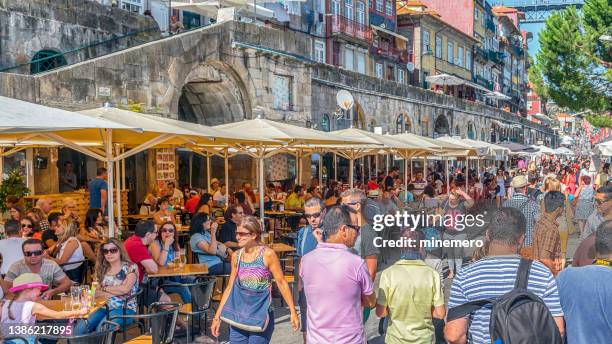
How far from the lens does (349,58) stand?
36156mm

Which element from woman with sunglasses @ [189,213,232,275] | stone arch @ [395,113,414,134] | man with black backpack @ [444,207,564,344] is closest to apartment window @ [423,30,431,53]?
stone arch @ [395,113,414,134]

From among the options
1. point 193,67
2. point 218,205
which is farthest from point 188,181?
point 218,205

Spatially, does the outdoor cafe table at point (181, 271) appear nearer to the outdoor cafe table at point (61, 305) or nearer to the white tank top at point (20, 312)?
the outdoor cafe table at point (61, 305)

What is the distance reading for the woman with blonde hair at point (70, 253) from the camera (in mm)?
8625

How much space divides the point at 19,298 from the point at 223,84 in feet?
48.3

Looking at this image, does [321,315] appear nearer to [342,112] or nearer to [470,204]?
[470,204]

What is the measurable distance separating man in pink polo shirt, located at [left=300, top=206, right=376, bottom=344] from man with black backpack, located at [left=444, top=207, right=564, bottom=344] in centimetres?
77

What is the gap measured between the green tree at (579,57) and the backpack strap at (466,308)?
2846 cm

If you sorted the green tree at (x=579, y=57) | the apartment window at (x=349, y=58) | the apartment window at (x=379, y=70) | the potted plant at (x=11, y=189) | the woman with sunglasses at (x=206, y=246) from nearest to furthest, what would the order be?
the woman with sunglasses at (x=206, y=246), the potted plant at (x=11, y=189), the green tree at (x=579, y=57), the apartment window at (x=349, y=58), the apartment window at (x=379, y=70)

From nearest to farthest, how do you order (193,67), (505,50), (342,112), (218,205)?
(218,205)
(193,67)
(342,112)
(505,50)

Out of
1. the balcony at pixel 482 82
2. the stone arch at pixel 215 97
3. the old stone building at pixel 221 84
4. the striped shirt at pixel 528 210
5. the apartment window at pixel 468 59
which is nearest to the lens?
the striped shirt at pixel 528 210

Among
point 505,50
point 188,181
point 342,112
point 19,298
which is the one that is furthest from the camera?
point 505,50

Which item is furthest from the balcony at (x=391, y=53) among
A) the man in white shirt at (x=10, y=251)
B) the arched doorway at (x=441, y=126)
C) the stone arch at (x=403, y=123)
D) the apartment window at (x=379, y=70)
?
the man in white shirt at (x=10, y=251)

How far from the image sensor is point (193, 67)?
18.1m
